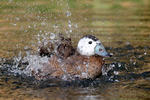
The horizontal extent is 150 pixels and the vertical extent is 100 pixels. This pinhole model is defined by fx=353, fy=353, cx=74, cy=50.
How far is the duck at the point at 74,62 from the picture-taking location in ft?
20.9

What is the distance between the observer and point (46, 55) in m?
6.89

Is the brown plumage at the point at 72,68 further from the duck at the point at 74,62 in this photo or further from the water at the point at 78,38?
the water at the point at 78,38

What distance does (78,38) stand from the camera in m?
9.96

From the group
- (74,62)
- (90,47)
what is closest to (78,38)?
(90,47)

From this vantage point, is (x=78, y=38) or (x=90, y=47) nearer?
(x=90, y=47)

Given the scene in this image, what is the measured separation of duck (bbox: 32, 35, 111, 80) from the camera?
20.9 ft

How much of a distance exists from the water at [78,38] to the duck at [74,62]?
139 millimetres

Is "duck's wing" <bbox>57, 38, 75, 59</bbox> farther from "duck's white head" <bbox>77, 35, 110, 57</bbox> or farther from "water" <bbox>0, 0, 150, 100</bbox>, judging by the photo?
"water" <bbox>0, 0, 150, 100</bbox>

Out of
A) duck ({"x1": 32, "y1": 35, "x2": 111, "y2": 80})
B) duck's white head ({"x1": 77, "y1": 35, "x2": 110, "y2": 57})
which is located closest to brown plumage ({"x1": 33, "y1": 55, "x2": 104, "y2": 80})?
duck ({"x1": 32, "y1": 35, "x2": 111, "y2": 80})

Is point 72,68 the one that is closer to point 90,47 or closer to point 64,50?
point 64,50

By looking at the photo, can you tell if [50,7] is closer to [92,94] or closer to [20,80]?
[20,80]

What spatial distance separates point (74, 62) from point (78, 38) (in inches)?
140

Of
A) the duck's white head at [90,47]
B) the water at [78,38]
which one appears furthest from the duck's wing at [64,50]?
the water at [78,38]

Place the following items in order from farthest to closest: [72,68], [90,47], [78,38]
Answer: [78,38] → [90,47] → [72,68]
